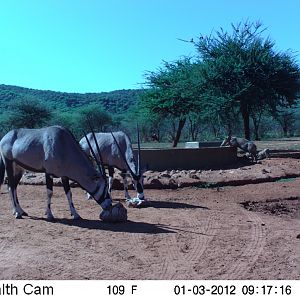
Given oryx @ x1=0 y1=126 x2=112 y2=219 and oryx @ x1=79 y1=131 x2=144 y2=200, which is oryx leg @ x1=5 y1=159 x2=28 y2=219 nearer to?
oryx @ x1=0 y1=126 x2=112 y2=219

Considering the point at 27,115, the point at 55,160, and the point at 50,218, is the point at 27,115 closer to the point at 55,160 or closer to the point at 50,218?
the point at 55,160

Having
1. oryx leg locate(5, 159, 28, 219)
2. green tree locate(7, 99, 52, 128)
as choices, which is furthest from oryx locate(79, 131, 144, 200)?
green tree locate(7, 99, 52, 128)

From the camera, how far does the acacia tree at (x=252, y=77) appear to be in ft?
94.1

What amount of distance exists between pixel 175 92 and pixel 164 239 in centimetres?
2362

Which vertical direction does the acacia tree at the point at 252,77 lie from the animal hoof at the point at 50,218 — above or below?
above

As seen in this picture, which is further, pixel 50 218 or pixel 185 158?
pixel 185 158

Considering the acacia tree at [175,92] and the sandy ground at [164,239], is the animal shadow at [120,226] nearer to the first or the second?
the sandy ground at [164,239]

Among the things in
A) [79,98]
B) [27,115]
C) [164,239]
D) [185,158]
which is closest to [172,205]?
[164,239]

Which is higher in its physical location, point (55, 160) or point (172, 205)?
point (55, 160)

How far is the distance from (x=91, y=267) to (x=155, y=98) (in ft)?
90.4

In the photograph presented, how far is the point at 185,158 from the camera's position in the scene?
64.1 feet

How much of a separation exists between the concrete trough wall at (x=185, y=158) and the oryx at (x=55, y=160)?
26.1 feet

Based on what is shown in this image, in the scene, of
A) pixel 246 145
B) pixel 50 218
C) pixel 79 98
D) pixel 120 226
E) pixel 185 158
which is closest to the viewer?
pixel 120 226

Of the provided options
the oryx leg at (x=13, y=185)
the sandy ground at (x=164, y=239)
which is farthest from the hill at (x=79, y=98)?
the oryx leg at (x=13, y=185)
